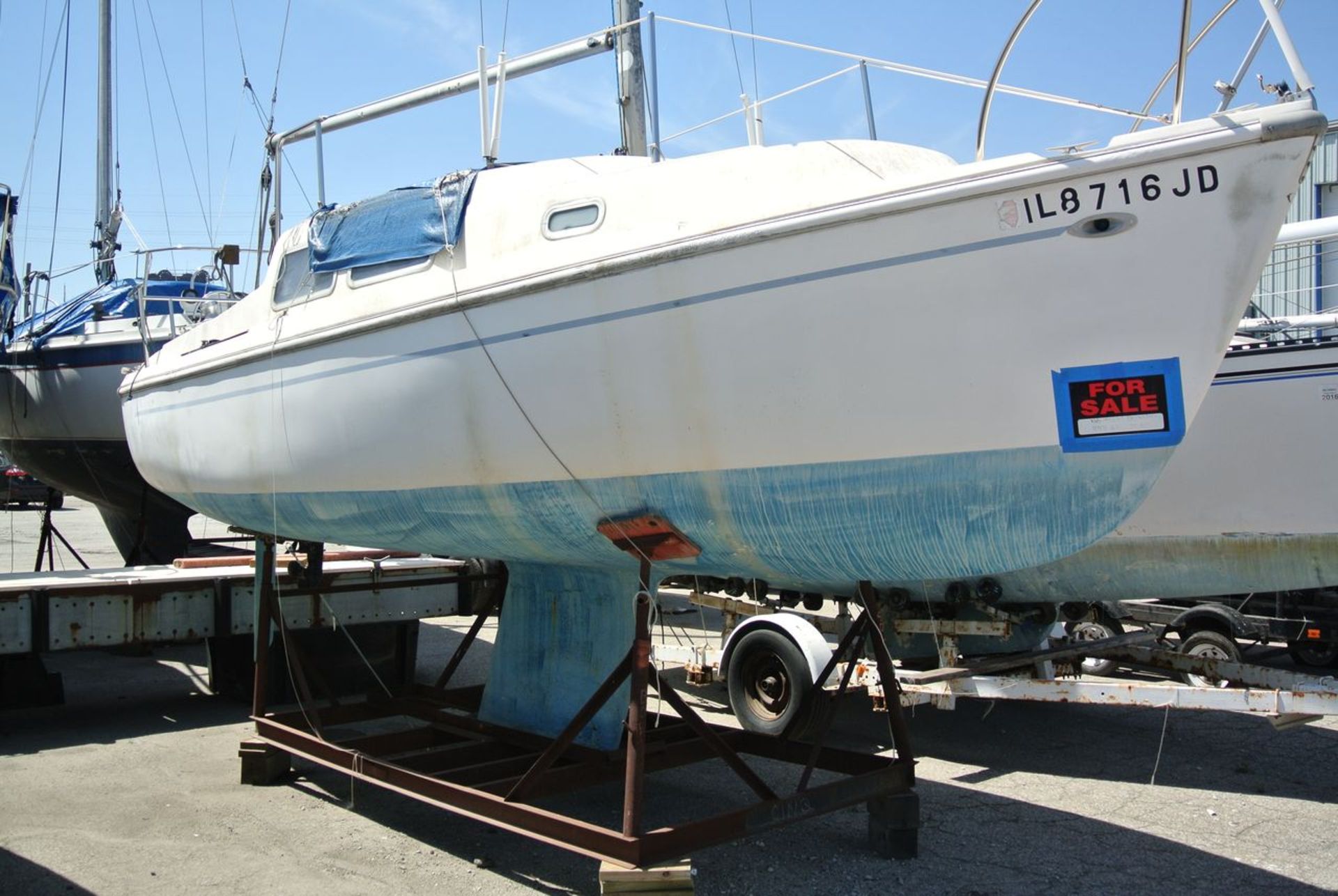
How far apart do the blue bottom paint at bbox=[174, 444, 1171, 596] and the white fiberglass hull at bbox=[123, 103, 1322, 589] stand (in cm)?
1

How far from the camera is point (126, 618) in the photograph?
7074 mm

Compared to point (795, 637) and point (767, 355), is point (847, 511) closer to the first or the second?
point (767, 355)

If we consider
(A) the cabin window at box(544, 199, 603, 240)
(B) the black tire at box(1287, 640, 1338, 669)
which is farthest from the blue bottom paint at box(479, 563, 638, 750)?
(B) the black tire at box(1287, 640, 1338, 669)

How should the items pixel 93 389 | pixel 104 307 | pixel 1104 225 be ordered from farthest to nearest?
pixel 104 307 < pixel 93 389 < pixel 1104 225

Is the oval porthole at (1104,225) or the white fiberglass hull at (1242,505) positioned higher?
the oval porthole at (1104,225)

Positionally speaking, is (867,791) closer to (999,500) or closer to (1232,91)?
(999,500)

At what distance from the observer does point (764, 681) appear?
704 cm

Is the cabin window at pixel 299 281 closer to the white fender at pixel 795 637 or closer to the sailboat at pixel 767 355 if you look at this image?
the sailboat at pixel 767 355

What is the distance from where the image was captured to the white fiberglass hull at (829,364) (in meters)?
3.54

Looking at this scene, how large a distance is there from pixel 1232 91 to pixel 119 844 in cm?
535

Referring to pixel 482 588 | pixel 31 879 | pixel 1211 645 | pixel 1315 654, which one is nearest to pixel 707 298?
pixel 31 879

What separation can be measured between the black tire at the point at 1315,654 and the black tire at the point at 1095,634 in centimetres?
132

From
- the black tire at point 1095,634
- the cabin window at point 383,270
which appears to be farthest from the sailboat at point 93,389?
the black tire at point 1095,634

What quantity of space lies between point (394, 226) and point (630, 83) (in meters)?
5.12
